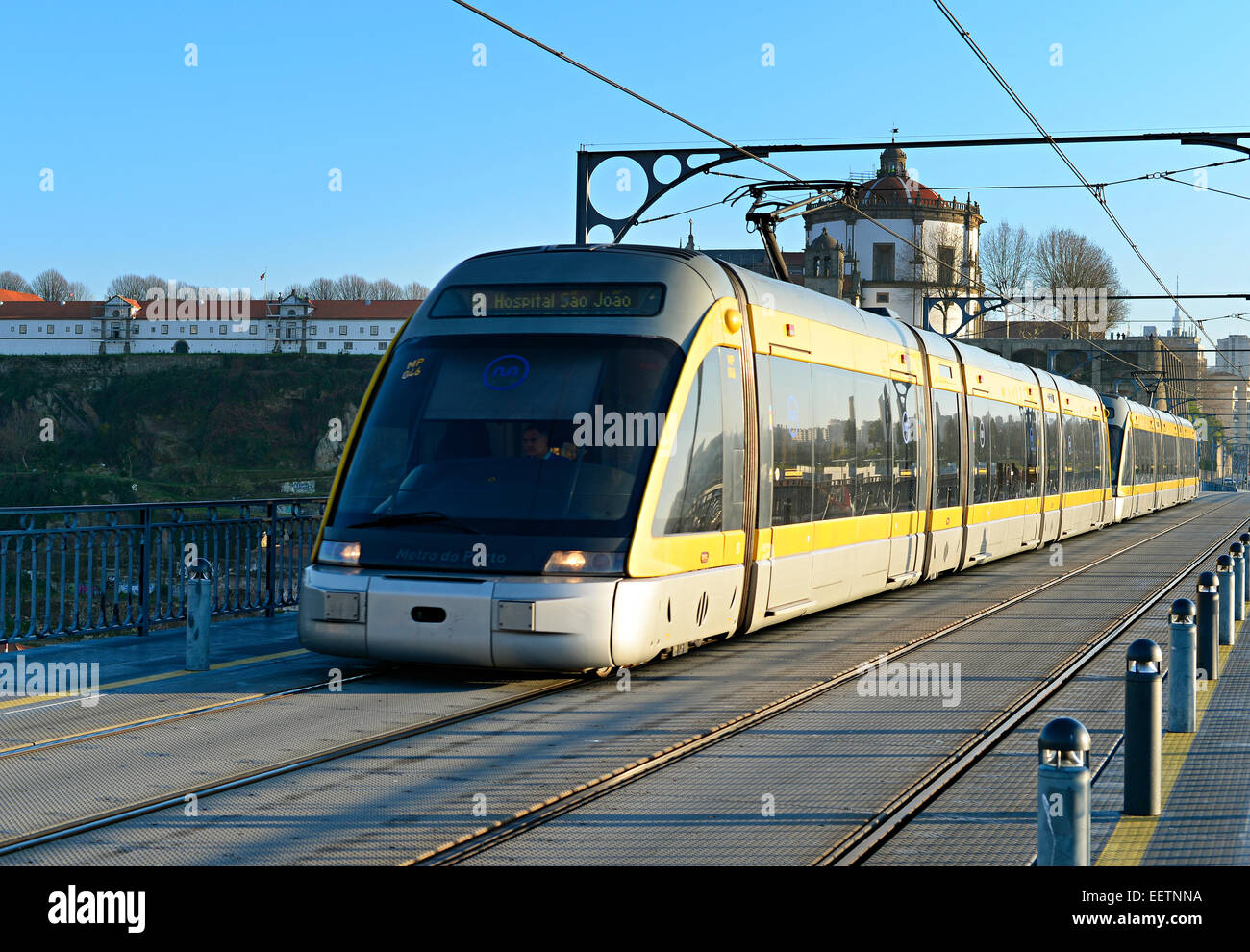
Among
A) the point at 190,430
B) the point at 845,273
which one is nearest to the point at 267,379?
the point at 190,430

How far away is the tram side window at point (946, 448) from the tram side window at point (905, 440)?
3.46 feet

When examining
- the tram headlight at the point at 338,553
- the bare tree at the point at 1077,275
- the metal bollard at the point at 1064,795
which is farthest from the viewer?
the bare tree at the point at 1077,275

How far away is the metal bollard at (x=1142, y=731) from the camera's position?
6.52 m

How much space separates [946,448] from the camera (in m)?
18.9

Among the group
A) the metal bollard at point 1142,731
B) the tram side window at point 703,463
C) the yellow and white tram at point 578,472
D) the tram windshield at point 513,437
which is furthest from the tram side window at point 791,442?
the metal bollard at point 1142,731

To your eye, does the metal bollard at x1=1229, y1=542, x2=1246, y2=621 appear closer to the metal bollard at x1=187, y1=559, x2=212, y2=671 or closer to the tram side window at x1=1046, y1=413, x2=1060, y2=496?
the metal bollard at x1=187, y1=559, x2=212, y2=671

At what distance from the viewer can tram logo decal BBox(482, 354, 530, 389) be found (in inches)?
403

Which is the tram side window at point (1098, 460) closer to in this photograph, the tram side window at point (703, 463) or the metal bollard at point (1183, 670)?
the tram side window at point (703, 463)

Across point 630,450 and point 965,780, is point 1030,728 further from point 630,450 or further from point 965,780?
point 630,450

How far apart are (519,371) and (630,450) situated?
1119mm

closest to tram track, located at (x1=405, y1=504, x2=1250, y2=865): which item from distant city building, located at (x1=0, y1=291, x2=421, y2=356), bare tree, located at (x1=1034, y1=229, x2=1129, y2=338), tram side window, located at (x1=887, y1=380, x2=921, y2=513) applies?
tram side window, located at (x1=887, y1=380, x2=921, y2=513)

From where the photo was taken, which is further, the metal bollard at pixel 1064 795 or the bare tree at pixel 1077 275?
the bare tree at pixel 1077 275

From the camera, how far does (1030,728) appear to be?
8.82 meters

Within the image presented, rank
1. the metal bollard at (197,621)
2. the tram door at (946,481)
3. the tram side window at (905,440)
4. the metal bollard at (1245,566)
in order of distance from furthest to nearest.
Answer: the tram door at (946,481), the tram side window at (905,440), the metal bollard at (1245,566), the metal bollard at (197,621)
